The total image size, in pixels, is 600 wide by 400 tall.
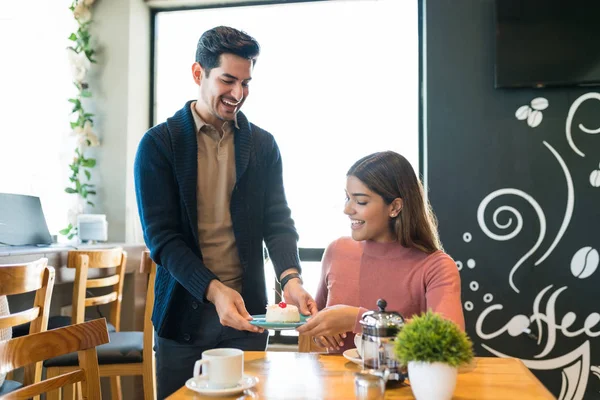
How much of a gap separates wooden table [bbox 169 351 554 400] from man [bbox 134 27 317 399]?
7.7 inches

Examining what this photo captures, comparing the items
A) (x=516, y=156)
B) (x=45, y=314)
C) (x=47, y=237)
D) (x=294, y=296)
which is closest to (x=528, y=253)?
(x=516, y=156)

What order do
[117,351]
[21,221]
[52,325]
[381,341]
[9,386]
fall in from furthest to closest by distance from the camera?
[21,221]
[52,325]
[117,351]
[9,386]
[381,341]

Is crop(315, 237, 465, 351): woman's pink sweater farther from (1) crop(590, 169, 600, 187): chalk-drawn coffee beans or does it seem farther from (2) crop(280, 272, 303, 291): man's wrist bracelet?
(1) crop(590, 169, 600, 187): chalk-drawn coffee beans

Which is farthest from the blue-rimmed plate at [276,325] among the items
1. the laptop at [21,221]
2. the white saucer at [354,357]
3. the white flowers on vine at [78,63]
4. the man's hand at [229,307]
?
the white flowers on vine at [78,63]

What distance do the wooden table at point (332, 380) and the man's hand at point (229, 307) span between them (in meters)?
0.10

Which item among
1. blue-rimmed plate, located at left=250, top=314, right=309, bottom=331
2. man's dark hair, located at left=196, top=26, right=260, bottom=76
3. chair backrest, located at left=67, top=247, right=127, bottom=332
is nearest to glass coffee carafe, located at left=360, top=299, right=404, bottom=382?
blue-rimmed plate, located at left=250, top=314, right=309, bottom=331

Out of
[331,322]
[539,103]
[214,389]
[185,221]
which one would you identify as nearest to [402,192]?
[331,322]

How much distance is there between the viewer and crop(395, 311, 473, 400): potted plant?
1.05 metres

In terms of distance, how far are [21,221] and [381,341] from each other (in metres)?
2.40

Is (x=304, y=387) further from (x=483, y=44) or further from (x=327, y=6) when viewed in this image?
(x=327, y=6)

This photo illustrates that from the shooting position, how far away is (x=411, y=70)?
11.7 ft

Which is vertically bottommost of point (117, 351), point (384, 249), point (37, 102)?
point (117, 351)

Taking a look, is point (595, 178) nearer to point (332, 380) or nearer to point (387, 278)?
point (387, 278)

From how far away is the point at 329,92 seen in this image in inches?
145
